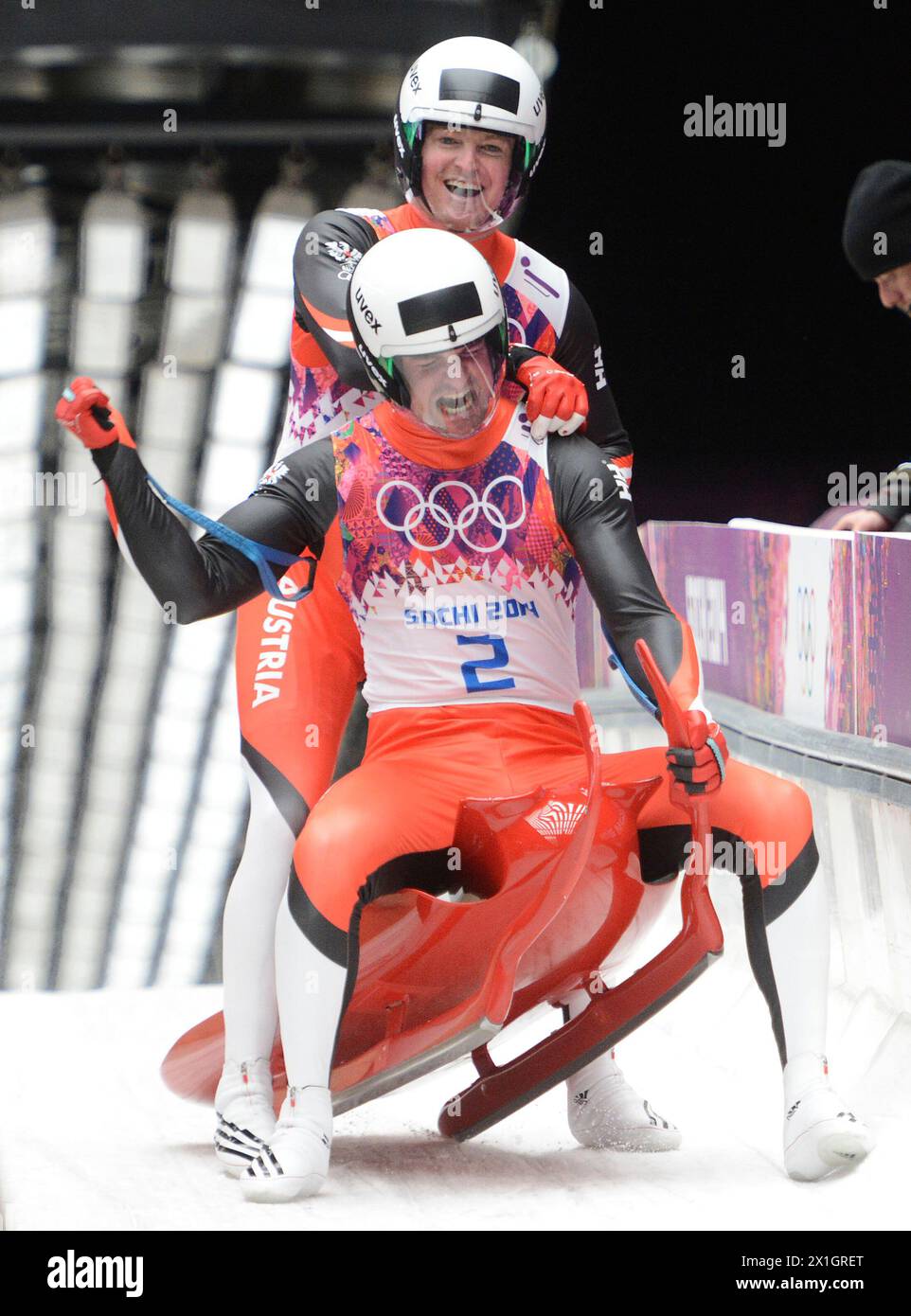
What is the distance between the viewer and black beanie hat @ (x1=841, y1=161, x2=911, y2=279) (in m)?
5.77

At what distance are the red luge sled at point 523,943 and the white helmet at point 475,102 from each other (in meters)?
1.06

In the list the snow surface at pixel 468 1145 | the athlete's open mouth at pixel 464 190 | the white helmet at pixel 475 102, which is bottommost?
the snow surface at pixel 468 1145

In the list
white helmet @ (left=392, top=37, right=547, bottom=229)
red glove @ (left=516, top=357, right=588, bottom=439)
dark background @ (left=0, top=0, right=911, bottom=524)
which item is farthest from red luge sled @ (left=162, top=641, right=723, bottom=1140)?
dark background @ (left=0, top=0, right=911, bottom=524)

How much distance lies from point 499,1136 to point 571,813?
87cm

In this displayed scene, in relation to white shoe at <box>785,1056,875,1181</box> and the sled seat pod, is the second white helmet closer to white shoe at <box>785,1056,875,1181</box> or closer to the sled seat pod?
the sled seat pod

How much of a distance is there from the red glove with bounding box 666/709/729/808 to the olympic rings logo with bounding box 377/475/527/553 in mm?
520

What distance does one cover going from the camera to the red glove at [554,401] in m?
3.49

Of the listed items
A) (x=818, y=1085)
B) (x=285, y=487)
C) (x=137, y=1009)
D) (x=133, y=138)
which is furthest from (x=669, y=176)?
(x=818, y=1085)

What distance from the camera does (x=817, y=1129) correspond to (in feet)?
10.6

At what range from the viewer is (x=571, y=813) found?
11.2 ft
